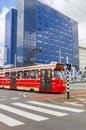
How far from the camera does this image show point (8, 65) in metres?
95.9

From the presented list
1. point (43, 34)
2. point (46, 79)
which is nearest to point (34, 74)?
point (46, 79)

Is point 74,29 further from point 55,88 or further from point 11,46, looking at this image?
point 55,88

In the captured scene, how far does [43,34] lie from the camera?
100 metres

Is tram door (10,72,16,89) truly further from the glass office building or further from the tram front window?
the glass office building

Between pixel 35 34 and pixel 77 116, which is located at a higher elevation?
pixel 35 34

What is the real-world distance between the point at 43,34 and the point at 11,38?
13318 mm

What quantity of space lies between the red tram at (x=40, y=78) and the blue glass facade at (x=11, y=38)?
66419mm

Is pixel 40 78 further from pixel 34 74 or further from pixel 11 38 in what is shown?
pixel 11 38

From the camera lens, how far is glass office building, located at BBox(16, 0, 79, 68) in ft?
299

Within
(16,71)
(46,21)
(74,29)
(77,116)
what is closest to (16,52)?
(46,21)

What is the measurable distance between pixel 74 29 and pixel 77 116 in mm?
113205

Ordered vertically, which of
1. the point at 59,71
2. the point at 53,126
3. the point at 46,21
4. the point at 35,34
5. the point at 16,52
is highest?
the point at 46,21

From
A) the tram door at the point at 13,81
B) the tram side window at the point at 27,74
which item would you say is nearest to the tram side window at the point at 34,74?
the tram side window at the point at 27,74

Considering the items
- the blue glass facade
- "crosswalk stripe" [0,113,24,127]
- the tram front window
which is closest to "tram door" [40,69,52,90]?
the tram front window
